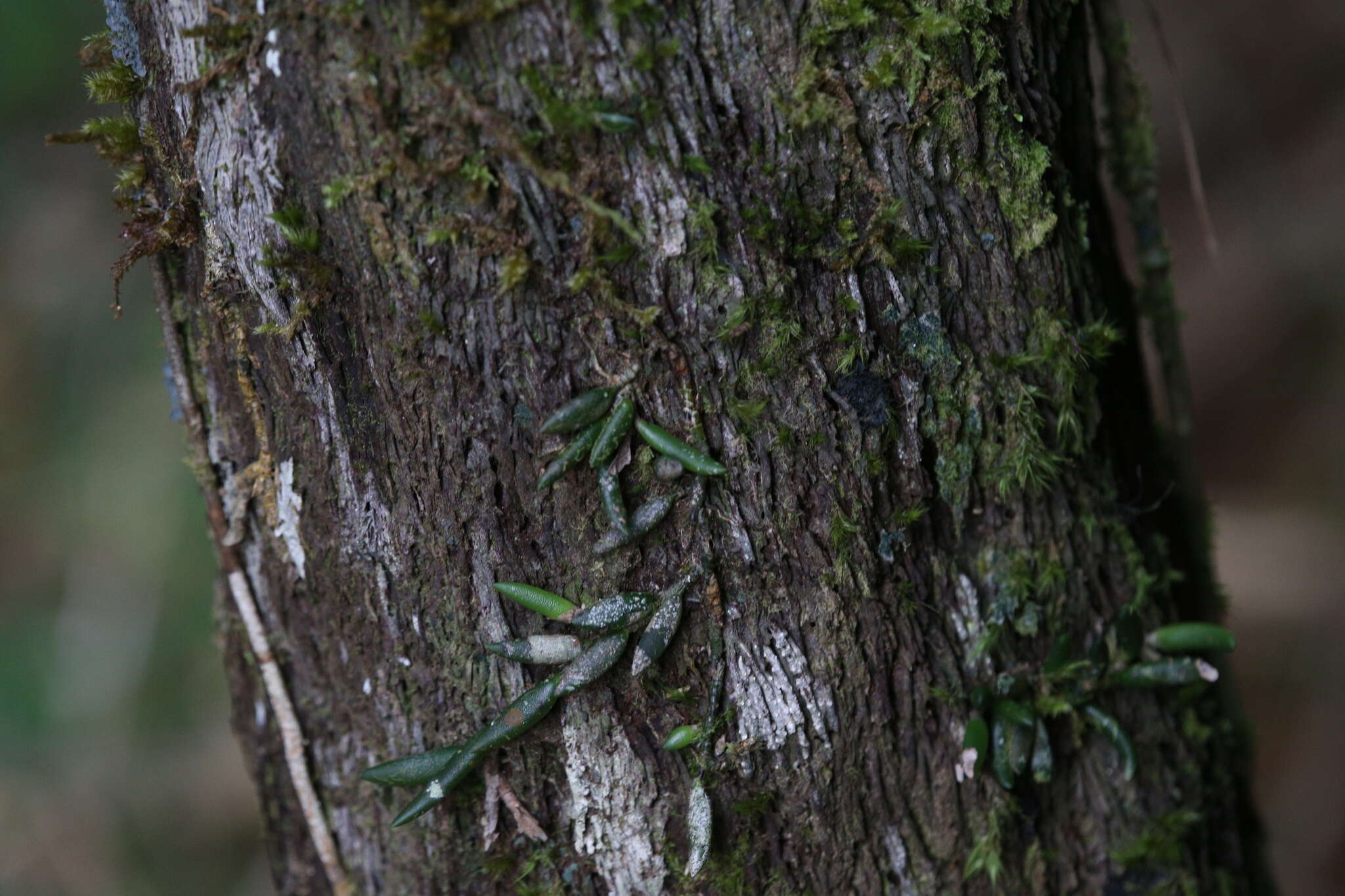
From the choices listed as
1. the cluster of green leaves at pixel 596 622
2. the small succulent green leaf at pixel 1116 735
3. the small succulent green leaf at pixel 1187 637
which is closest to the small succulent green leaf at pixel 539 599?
the cluster of green leaves at pixel 596 622

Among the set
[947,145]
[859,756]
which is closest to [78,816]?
[859,756]

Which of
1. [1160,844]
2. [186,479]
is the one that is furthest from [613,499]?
[186,479]

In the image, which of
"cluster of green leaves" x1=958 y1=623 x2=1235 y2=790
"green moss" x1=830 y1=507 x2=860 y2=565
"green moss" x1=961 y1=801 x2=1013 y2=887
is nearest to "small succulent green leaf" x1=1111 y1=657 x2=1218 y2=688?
"cluster of green leaves" x1=958 y1=623 x2=1235 y2=790

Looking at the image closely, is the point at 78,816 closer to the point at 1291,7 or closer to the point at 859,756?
the point at 859,756

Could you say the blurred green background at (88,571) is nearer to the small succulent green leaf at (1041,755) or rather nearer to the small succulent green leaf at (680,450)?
the small succulent green leaf at (680,450)

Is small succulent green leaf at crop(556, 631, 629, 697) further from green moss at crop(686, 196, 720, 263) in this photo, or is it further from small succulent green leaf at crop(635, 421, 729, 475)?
green moss at crop(686, 196, 720, 263)

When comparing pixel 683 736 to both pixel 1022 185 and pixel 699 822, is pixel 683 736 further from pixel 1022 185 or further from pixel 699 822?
pixel 1022 185
